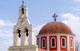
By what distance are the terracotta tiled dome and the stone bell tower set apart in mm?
10179

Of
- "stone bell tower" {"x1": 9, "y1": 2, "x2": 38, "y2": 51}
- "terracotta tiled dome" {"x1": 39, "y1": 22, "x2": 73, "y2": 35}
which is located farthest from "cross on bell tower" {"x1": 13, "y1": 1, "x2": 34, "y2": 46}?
"terracotta tiled dome" {"x1": 39, "y1": 22, "x2": 73, "y2": 35}

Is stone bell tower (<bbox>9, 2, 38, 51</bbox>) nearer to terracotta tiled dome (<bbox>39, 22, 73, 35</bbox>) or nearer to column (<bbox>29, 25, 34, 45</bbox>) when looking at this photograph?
column (<bbox>29, 25, 34, 45</bbox>)

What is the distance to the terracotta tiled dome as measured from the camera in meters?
44.4

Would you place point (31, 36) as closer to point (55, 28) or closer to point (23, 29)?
point (23, 29)

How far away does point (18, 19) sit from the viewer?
1383 inches

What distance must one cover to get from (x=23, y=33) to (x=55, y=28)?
11.5 meters

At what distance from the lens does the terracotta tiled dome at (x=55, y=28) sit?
4438 cm

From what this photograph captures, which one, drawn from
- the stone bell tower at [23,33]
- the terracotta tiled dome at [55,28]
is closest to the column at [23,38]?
the stone bell tower at [23,33]

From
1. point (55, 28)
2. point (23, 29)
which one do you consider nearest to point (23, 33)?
point (23, 29)

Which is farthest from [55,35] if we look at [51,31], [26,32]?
[26,32]

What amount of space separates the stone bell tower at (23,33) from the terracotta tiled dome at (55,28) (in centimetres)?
1018

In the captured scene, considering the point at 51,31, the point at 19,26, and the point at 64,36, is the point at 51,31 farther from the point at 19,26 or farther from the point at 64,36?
the point at 19,26

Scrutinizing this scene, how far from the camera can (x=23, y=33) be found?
113 feet

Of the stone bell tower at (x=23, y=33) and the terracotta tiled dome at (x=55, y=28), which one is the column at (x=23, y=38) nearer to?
the stone bell tower at (x=23, y=33)
